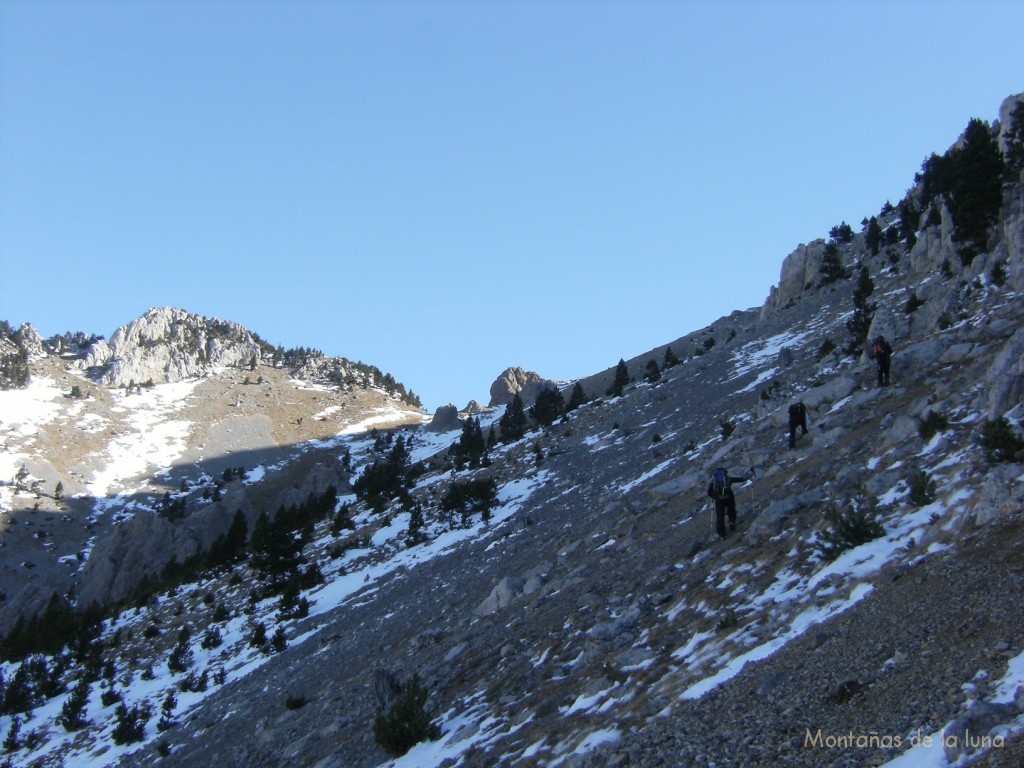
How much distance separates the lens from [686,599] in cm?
1338

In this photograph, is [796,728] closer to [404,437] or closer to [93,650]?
[93,650]

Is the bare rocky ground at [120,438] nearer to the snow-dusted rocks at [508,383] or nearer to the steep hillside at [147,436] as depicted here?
the steep hillside at [147,436]

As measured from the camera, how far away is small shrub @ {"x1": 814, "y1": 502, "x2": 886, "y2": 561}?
11773 mm

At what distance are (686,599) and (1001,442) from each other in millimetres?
5669

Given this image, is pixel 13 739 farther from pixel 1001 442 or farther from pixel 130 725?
pixel 1001 442

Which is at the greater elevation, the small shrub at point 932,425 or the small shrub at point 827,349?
the small shrub at point 827,349

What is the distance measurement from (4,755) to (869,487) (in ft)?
101

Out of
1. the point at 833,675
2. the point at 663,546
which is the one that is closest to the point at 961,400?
the point at 663,546

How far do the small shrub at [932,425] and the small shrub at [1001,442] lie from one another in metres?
2.39

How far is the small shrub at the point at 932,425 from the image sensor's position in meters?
14.8

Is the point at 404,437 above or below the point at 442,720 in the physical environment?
above

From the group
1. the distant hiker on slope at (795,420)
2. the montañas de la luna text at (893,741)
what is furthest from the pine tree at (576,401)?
the montañas de la luna text at (893,741)

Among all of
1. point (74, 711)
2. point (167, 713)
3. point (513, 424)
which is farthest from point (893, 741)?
point (513, 424)

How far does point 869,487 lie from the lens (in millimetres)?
13969
